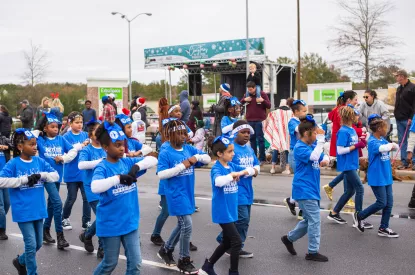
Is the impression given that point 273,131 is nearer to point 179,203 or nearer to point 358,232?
point 358,232

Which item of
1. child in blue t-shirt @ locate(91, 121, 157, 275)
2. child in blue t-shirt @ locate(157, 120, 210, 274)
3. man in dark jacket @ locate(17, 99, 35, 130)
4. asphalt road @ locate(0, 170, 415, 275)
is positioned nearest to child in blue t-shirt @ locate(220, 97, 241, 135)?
asphalt road @ locate(0, 170, 415, 275)

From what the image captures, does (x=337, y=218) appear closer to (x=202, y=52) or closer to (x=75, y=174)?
(x=75, y=174)

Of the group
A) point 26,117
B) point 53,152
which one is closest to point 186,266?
point 53,152

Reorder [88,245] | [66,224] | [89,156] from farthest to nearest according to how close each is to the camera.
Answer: [66,224] → [88,245] → [89,156]

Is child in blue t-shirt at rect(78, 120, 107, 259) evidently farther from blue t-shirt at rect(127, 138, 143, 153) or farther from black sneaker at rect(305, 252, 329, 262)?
black sneaker at rect(305, 252, 329, 262)

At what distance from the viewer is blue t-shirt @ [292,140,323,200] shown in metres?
6.48

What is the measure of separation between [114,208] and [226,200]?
137 cm

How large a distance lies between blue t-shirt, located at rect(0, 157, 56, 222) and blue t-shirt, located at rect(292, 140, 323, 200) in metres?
2.89

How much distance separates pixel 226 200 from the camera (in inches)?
226

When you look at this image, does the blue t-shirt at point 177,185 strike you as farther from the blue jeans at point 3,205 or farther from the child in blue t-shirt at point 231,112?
the blue jeans at point 3,205

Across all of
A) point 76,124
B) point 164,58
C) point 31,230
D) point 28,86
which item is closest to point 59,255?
point 31,230

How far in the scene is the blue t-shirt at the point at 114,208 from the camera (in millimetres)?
4777

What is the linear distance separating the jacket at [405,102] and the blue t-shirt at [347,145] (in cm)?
566

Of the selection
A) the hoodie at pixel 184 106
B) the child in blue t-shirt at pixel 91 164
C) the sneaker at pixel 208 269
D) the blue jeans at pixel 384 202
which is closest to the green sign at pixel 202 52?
the hoodie at pixel 184 106
